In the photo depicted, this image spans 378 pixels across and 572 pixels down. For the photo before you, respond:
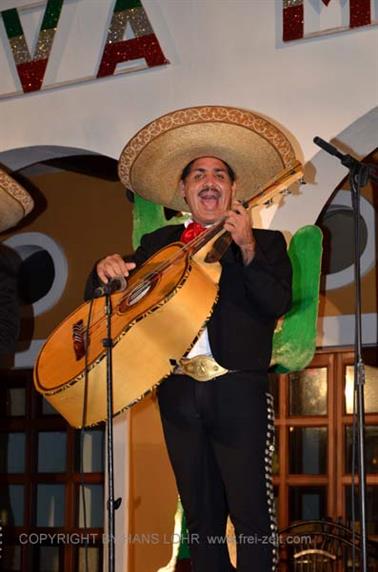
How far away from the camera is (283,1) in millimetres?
4477

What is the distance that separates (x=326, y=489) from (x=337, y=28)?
291 centimetres

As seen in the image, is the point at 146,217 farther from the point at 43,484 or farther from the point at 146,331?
the point at 43,484

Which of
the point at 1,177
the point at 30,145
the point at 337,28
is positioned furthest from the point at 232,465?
the point at 30,145

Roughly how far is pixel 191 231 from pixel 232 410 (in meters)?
0.62

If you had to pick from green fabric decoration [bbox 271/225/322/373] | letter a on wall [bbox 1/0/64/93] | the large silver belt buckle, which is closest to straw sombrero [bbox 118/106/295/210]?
green fabric decoration [bbox 271/225/322/373]

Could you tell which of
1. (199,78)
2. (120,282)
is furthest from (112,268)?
(199,78)

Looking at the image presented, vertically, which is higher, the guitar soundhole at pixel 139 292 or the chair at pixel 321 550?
the guitar soundhole at pixel 139 292

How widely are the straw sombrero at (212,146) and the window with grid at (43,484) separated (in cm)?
337

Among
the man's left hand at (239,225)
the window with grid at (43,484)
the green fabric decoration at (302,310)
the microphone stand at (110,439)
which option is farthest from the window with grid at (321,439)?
the microphone stand at (110,439)

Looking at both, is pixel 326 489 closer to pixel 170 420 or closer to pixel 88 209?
pixel 88 209

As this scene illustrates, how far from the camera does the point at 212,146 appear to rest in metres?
3.56

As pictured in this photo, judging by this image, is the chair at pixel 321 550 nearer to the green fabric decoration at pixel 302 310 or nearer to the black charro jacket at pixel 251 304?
the green fabric decoration at pixel 302 310

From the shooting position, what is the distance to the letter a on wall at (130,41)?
15.7 ft

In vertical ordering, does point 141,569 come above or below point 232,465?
below
